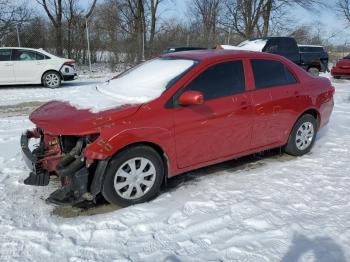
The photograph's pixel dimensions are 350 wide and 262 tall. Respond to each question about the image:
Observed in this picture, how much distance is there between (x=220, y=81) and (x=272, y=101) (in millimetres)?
917

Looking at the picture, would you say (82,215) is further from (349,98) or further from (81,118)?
(349,98)

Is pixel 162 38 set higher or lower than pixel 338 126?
higher

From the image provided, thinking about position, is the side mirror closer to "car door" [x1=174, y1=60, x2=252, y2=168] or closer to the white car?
"car door" [x1=174, y1=60, x2=252, y2=168]

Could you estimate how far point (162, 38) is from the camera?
24.7 meters

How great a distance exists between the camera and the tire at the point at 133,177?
3.81m

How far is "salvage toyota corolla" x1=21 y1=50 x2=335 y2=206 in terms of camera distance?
3.74m

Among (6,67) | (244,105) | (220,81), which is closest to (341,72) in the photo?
(6,67)

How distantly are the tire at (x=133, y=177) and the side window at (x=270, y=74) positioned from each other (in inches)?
74.2

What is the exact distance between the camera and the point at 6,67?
1274cm

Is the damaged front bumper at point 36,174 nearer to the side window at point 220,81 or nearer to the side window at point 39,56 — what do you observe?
the side window at point 220,81

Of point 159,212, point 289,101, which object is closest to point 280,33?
point 289,101

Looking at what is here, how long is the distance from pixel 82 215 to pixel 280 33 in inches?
1207

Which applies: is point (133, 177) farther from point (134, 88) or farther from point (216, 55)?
point (216, 55)

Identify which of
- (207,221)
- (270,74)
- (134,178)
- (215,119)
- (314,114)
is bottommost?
(207,221)
